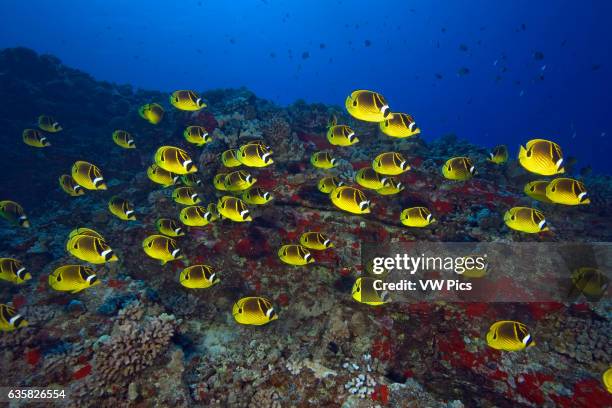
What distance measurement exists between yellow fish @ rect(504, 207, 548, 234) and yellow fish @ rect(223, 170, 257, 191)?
4310 millimetres

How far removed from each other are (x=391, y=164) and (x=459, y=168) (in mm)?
1302

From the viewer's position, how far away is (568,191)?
4.39 m

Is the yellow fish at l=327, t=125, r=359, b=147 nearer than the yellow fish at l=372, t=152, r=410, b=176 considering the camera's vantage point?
No

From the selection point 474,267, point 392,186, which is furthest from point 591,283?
point 392,186

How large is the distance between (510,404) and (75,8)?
510ft

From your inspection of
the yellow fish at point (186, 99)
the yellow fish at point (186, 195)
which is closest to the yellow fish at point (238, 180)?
the yellow fish at point (186, 195)

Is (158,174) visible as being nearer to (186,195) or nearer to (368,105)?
(186,195)

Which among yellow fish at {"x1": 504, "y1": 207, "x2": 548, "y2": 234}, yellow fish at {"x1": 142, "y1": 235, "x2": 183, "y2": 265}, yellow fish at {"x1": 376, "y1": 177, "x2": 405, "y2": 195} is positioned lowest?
yellow fish at {"x1": 142, "y1": 235, "x2": 183, "y2": 265}

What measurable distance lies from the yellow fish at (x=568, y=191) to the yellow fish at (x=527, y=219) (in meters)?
0.33

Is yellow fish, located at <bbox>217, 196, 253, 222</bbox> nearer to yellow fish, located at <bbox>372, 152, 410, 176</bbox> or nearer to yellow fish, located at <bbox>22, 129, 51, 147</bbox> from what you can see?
yellow fish, located at <bbox>372, 152, 410, 176</bbox>

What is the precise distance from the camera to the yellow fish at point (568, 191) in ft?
14.2

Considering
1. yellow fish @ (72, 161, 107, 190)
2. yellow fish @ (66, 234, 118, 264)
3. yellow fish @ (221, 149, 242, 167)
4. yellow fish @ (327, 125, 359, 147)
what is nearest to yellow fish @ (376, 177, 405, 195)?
yellow fish @ (327, 125, 359, 147)

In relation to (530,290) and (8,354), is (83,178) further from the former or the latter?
(530,290)

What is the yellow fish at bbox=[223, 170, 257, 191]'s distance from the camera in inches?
244
